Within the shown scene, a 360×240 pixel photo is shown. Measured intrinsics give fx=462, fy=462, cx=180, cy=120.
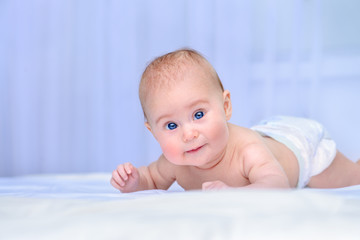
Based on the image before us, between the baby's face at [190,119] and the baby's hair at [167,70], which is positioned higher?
the baby's hair at [167,70]

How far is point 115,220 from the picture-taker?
654mm

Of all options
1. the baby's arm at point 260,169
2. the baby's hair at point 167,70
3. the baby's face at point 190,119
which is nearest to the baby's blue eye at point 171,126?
the baby's face at point 190,119

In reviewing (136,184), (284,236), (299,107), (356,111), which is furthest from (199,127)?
(356,111)

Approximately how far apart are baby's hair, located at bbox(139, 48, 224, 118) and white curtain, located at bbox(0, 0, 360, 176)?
117 cm

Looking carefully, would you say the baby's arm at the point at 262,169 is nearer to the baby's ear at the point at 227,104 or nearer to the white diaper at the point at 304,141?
the baby's ear at the point at 227,104

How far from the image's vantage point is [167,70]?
1.23 m

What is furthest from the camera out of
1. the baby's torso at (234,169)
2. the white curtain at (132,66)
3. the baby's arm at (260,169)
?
the white curtain at (132,66)

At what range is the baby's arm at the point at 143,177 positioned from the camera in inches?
55.5

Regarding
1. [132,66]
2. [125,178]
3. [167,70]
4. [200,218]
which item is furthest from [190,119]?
[132,66]

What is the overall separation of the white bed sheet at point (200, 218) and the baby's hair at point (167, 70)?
0.47m

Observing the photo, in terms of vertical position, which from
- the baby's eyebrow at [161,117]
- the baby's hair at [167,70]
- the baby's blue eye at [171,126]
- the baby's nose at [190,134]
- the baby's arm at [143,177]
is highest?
the baby's hair at [167,70]

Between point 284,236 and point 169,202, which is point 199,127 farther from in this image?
point 284,236

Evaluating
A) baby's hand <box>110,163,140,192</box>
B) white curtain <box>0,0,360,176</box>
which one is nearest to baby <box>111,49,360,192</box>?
baby's hand <box>110,163,140,192</box>

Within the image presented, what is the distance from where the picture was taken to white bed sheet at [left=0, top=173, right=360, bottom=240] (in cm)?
61
